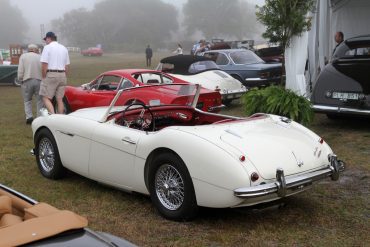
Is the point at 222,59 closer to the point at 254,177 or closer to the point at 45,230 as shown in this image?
the point at 254,177

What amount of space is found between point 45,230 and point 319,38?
35.6 feet

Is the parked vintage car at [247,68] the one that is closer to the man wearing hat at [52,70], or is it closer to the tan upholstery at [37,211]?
the man wearing hat at [52,70]

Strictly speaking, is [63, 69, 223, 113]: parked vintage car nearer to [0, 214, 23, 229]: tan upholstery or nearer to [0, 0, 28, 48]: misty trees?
[0, 214, 23, 229]: tan upholstery

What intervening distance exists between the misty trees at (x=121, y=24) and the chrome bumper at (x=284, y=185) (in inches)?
4282

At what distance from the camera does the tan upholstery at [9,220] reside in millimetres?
2670

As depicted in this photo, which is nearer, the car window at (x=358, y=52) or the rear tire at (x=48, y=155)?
the rear tire at (x=48, y=155)

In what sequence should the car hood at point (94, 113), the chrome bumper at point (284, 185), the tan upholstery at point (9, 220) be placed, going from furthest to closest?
the car hood at point (94, 113)
the chrome bumper at point (284, 185)
the tan upholstery at point (9, 220)

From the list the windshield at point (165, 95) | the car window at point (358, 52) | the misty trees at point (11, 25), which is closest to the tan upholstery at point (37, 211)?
the windshield at point (165, 95)

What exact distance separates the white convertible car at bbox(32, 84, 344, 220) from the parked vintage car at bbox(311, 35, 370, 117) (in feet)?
10.8

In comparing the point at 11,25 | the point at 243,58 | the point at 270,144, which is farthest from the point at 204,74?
the point at 11,25

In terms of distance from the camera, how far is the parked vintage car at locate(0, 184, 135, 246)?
2412 millimetres

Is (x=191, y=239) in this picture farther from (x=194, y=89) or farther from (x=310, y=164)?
(x=194, y=89)

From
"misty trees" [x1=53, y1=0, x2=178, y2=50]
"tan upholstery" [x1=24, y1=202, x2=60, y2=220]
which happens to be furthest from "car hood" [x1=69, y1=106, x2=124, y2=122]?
"misty trees" [x1=53, y1=0, x2=178, y2=50]

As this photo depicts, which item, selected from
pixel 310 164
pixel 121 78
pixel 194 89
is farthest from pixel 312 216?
pixel 121 78
